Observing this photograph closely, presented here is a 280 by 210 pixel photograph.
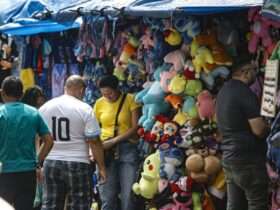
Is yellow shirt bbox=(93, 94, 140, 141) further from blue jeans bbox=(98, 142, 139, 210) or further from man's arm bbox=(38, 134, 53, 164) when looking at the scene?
man's arm bbox=(38, 134, 53, 164)

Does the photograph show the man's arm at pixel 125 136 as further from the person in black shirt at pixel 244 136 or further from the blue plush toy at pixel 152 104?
the person in black shirt at pixel 244 136

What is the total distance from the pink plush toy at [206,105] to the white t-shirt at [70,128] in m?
1.11

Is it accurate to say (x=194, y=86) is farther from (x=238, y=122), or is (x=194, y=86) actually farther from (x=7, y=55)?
(x=7, y=55)

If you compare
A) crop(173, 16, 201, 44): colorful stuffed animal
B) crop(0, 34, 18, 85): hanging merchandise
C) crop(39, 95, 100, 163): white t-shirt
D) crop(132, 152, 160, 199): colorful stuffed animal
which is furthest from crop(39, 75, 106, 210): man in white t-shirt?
crop(0, 34, 18, 85): hanging merchandise

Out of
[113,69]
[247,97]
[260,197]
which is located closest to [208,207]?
[260,197]

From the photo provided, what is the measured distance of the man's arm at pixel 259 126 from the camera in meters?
7.45

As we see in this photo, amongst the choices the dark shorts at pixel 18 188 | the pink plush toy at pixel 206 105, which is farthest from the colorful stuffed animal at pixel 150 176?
the dark shorts at pixel 18 188

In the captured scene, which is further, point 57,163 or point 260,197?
point 57,163

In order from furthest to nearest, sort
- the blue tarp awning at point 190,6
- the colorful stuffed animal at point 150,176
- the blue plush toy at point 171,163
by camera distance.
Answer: the colorful stuffed animal at point 150,176
the blue plush toy at point 171,163
the blue tarp awning at point 190,6

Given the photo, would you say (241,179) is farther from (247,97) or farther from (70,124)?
(70,124)

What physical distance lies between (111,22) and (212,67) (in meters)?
2.02

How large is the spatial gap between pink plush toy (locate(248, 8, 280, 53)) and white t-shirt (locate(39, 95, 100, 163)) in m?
1.89

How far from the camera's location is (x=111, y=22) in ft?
33.1

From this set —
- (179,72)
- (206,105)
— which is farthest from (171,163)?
(179,72)
